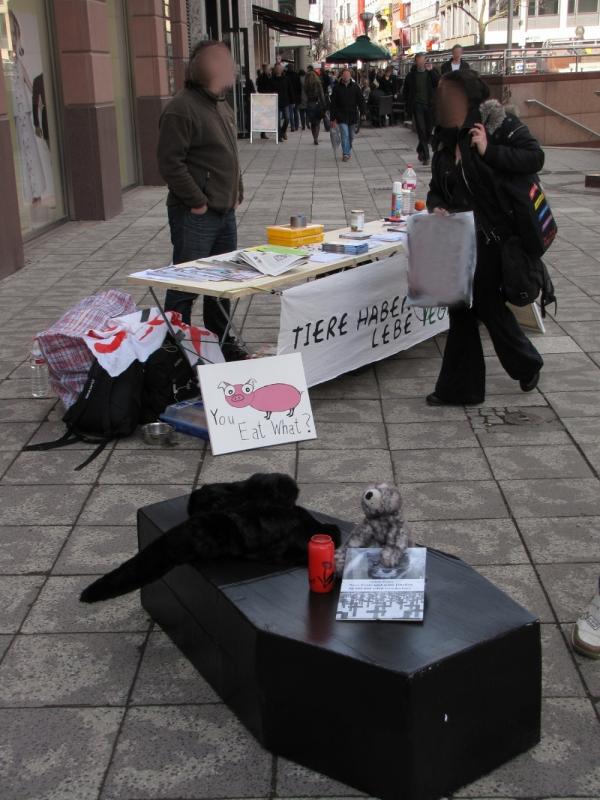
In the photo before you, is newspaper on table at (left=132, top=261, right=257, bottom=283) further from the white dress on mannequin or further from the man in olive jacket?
the white dress on mannequin

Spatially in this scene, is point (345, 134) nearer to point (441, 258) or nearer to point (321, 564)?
point (441, 258)

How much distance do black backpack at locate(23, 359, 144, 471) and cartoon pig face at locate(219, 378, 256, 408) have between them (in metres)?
0.55

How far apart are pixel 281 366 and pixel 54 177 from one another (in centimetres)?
825

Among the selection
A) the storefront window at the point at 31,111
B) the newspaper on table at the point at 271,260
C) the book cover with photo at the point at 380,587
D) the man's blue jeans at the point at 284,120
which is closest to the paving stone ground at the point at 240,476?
the book cover with photo at the point at 380,587

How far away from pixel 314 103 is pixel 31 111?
1470 centimetres

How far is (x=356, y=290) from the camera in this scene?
6020 millimetres

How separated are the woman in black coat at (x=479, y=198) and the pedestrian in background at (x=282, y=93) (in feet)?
69.7

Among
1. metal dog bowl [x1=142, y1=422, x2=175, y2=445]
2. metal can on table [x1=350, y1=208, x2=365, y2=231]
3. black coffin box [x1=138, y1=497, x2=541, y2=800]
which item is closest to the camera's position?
black coffin box [x1=138, y1=497, x2=541, y2=800]

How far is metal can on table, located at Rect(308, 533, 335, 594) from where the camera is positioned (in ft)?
9.09

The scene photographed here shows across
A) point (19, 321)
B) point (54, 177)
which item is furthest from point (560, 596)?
point (54, 177)

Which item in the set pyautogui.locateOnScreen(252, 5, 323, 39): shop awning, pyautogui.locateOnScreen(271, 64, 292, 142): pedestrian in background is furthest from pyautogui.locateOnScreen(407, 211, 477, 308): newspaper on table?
pyautogui.locateOnScreen(252, 5, 323, 39): shop awning

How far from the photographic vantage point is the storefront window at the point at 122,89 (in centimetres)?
1522

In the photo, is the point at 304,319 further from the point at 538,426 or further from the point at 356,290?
the point at 538,426

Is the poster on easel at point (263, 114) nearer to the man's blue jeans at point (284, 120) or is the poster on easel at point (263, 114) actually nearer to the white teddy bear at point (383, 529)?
the man's blue jeans at point (284, 120)
